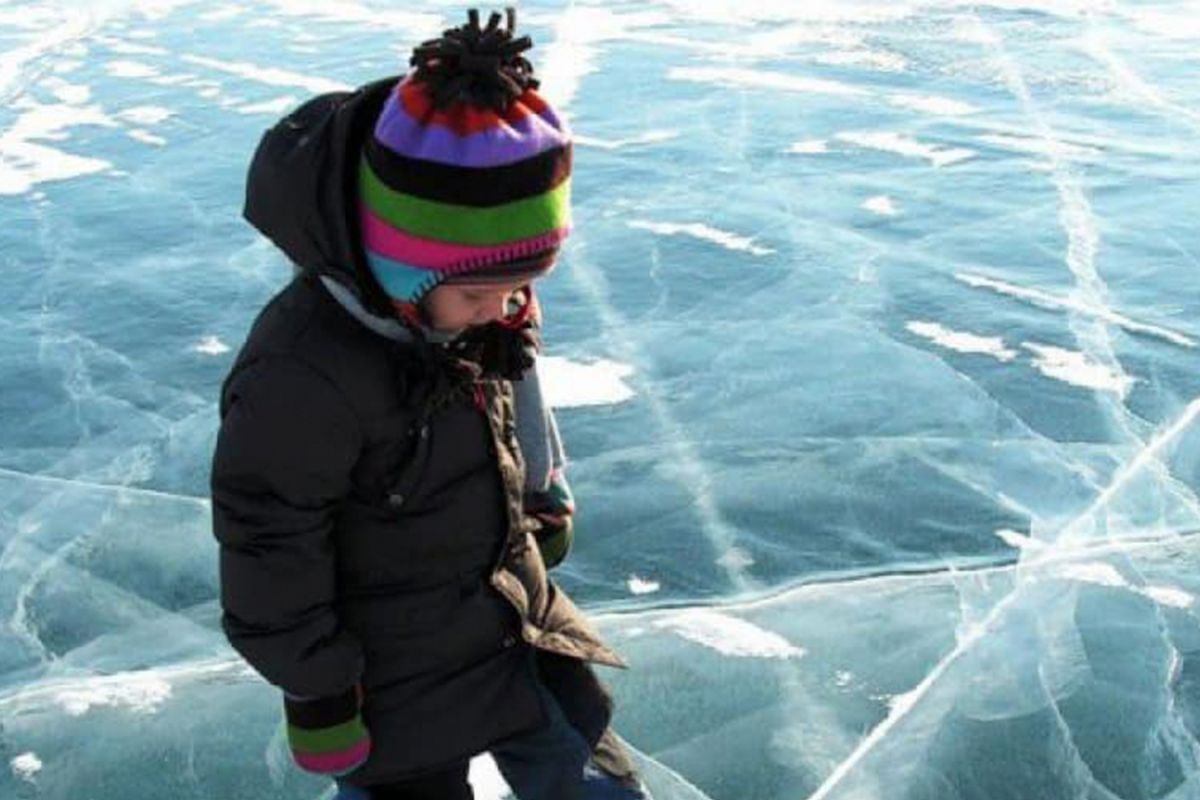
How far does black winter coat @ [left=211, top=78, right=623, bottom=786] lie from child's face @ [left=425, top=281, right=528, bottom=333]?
0.04 meters

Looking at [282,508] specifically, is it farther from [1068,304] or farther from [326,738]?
[1068,304]

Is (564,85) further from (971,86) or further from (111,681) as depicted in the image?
(111,681)

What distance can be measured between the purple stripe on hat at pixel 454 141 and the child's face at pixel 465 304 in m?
0.15

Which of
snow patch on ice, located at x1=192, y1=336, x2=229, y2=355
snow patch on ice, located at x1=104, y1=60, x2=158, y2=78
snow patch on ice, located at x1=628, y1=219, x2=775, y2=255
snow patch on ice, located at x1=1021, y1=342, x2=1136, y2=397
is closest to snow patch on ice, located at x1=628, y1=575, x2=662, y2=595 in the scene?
snow patch on ice, located at x1=1021, y1=342, x2=1136, y2=397

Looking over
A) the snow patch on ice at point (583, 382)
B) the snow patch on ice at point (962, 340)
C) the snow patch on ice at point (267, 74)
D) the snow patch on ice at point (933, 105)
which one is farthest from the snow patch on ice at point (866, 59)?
the snow patch on ice at point (583, 382)

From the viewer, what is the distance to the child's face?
57.5 inches

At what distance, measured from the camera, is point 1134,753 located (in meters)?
2.35

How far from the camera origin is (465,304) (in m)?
1.49

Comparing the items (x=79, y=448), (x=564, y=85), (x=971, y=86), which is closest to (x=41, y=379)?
(x=79, y=448)

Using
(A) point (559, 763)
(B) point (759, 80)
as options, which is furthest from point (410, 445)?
(B) point (759, 80)

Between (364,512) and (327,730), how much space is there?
0.25 metres

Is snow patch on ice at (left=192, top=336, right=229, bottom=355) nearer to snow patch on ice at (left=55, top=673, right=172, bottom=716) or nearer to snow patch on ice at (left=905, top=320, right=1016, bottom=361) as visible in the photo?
snow patch on ice at (left=55, top=673, right=172, bottom=716)

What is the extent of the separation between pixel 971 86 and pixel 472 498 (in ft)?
20.2

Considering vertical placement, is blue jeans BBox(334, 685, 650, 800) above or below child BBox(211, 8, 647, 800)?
below
